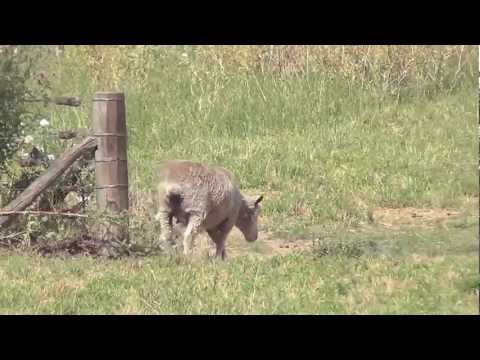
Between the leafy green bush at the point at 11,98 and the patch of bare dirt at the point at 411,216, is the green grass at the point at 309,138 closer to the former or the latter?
the patch of bare dirt at the point at 411,216

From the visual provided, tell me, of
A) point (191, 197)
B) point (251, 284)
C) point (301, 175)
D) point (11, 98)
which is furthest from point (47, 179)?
point (301, 175)

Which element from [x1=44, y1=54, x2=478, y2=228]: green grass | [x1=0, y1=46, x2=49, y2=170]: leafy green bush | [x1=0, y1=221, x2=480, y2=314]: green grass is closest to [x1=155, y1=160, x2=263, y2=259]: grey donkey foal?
[x1=0, y1=221, x2=480, y2=314]: green grass

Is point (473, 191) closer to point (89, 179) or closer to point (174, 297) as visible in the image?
point (89, 179)

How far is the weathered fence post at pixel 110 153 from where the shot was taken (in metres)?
9.16

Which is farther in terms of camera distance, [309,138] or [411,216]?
[309,138]

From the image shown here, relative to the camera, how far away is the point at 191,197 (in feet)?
29.7

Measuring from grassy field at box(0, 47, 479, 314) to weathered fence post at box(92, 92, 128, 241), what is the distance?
31 cm

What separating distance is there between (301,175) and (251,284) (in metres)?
4.96

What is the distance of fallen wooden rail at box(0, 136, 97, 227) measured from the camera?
9.13m

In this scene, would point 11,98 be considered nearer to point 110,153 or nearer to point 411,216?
point 110,153

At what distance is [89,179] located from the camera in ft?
31.6

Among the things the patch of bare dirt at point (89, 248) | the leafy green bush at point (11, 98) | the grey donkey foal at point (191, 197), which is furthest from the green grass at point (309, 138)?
the patch of bare dirt at point (89, 248)

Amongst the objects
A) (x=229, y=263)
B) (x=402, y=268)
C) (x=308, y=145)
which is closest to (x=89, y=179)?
(x=229, y=263)

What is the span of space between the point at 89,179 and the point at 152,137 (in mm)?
4254
